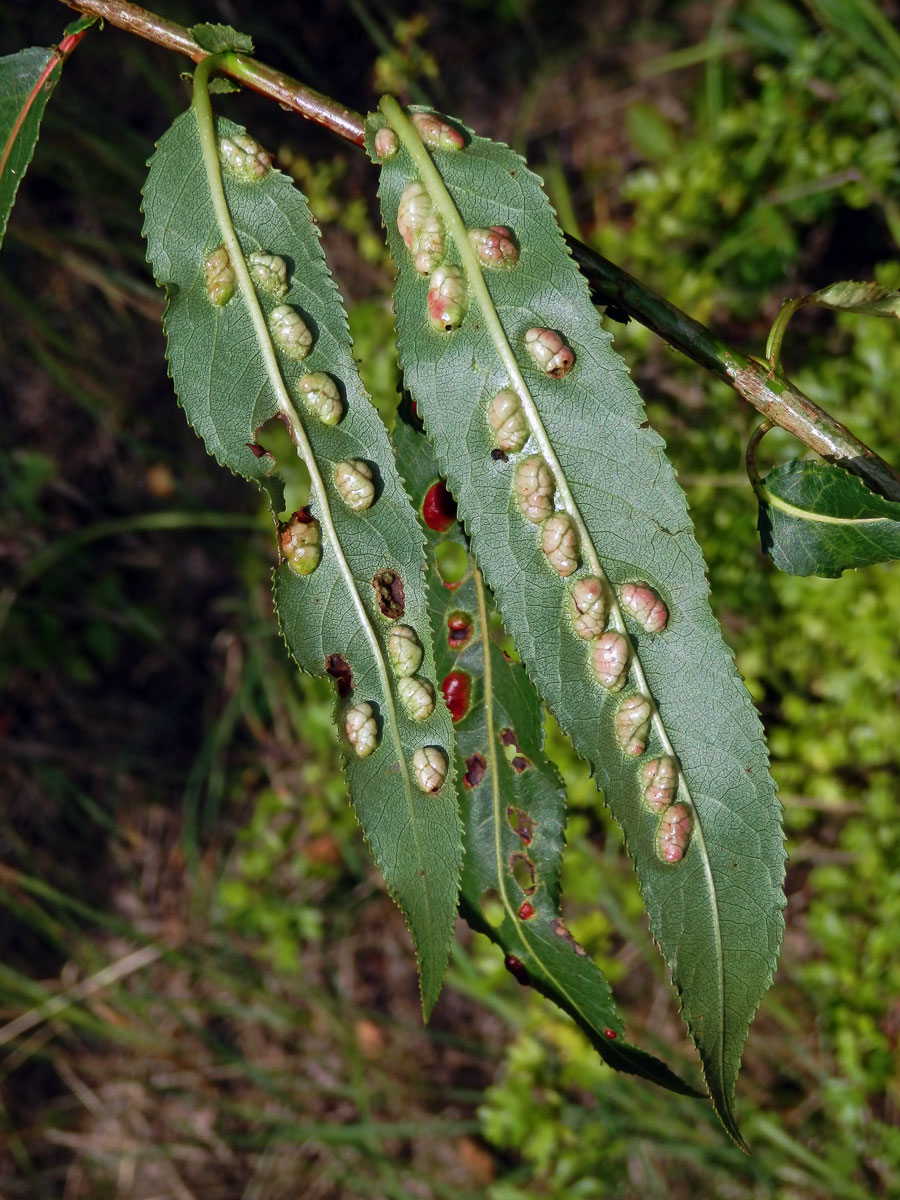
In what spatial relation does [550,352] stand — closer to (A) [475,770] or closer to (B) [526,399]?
(B) [526,399]

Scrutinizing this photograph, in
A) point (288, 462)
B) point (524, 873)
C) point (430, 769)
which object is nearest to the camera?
point (430, 769)

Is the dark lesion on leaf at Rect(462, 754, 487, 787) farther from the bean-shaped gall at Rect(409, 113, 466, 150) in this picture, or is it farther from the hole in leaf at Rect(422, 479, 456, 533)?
the bean-shaped gall at Rect(409, 113, 466, 150)

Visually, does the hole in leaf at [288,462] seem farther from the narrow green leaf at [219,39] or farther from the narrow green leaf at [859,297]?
the narrow green leaf at [859,297]

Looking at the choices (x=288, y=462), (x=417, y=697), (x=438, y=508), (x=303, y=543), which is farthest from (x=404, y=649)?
Result: (x=288, y=462)

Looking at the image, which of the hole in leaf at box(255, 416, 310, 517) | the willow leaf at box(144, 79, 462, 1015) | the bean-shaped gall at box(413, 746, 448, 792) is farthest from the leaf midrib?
the hole in leaf at box(255, 416, 310, 517)

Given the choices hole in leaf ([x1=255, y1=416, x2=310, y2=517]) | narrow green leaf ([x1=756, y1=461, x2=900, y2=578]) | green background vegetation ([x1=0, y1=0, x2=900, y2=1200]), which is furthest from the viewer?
hole in leaf ([x1=255, y1=416, x2=310, y2=517])

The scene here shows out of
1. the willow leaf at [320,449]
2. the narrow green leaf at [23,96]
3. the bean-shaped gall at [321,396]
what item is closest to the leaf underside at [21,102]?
the narrow green leaf at [23,96]

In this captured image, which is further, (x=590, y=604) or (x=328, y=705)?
(x=328, y=705)

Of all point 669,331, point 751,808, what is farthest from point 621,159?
point 751,808
